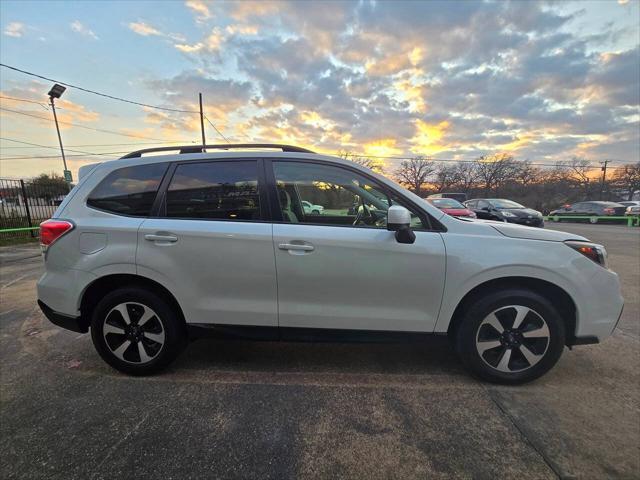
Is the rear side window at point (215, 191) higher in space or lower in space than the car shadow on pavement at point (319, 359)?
higher

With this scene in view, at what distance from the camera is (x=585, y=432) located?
2045mm

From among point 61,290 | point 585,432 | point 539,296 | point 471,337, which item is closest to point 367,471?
point 471,337

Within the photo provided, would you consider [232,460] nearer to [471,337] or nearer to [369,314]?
[369,314]

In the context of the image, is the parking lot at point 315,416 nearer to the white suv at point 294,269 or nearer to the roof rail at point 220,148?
the white suv at point 294,269

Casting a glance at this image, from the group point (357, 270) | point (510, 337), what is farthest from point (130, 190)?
point (510, 337)

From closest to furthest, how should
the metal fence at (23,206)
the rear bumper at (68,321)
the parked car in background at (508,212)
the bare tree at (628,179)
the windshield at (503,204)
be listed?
the rear bumper at (68,321), the metal fence at (23,206), the parked car in background at (508,212), the windshield at (503,204), the bare tree at (628,179)

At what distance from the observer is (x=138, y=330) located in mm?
2621

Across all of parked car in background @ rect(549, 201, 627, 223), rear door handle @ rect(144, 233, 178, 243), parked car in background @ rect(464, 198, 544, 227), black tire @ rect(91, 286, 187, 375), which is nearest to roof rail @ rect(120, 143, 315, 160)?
rear door handle @ rect(144, 233, 178, 243)

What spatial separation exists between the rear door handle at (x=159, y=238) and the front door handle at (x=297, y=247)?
32.8 inches

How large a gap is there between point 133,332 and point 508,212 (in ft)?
53.3

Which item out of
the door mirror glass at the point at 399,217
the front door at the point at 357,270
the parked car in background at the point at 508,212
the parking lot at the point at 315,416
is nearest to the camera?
the parking lot at the point at 315,416

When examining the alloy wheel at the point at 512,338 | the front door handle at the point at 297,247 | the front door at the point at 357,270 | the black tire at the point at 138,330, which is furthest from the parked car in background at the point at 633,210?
the black tire at the point at 138,330

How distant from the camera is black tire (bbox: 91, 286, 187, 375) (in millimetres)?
2562

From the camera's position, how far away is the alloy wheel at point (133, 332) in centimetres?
260
